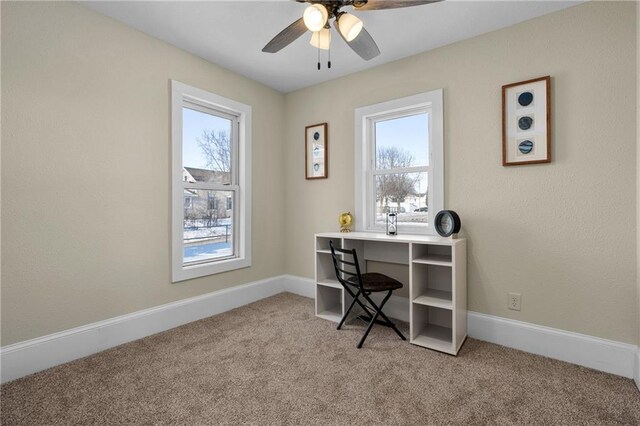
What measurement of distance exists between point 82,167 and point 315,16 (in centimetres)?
198

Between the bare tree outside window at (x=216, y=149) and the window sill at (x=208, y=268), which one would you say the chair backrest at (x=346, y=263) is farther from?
the bare tree outside window at (x=216, y=149)

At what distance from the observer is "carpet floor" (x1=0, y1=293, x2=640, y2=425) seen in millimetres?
1586

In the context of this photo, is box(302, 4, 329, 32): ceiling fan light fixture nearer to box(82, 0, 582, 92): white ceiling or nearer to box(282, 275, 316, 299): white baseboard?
box(82, 0, 582, 92): white ceiling

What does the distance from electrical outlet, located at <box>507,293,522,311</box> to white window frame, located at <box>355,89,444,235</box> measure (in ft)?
2.68

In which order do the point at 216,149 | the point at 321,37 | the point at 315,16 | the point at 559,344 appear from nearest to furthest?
1. the point at 315,16
2. the point at 321,37
3. the point at 559,344
4. the point at 216,149

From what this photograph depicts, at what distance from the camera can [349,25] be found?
1795mm

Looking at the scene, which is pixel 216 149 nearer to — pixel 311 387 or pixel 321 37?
pixel 321 37

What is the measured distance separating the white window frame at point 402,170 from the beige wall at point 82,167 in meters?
1.77

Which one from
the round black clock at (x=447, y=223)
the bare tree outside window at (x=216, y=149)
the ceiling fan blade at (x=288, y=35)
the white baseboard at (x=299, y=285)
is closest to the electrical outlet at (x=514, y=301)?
the round black clock at (x=447, y=223)

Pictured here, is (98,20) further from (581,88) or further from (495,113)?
(581,88)

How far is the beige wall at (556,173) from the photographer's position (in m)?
2.01

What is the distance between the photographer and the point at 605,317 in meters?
2.06

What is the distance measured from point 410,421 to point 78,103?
3014mm

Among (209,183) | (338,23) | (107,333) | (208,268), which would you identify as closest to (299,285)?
(208,268)
